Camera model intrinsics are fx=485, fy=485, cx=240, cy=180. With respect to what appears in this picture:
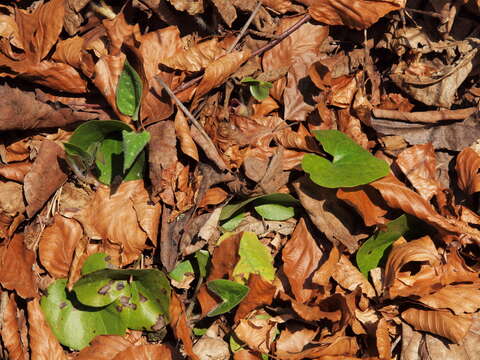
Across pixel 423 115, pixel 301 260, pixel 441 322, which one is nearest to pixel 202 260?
pixel 301 260

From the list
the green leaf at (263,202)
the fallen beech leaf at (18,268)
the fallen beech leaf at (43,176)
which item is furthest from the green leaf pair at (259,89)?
the fallen beech leaf at (18,268)

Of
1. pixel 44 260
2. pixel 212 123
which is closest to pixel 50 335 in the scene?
pixel 44 260

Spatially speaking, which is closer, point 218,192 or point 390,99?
point 218,192

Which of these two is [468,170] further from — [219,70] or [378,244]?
[219,70]

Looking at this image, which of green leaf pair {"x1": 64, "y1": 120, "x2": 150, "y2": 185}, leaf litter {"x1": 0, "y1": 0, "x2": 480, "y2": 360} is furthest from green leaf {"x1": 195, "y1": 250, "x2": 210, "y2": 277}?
green leaf pair {"x1": 64, "y1": 120, "x2": 150, "y2": 185}

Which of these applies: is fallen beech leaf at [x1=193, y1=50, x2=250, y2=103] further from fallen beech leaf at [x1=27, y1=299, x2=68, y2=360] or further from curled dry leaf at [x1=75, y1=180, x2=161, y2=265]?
fallen beech leaf at [x1=27, y1=299, x2=68, y2=360]

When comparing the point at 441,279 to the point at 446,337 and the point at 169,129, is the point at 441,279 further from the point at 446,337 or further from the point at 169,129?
the point at 169,129
